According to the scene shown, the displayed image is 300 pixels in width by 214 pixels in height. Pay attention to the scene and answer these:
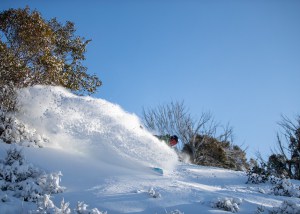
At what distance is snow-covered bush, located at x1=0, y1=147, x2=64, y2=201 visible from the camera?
13.8 ft

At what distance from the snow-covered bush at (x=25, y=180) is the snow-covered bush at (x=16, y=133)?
2.02 meters

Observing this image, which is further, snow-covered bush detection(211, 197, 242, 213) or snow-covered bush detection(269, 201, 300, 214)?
snow-covered bush detection(211, 197, 242, 213)

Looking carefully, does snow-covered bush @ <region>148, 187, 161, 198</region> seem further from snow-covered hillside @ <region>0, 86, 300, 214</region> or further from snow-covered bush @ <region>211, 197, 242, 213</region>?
snow-covered bush @ <region>211, 197, 242, 213</region>

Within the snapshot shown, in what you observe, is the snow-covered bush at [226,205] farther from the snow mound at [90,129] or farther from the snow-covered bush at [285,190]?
the snow mound at [90,129]

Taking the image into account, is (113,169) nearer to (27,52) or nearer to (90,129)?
(90,129)

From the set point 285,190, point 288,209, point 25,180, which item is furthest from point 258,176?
point 25,180

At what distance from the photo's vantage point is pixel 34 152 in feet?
20.9

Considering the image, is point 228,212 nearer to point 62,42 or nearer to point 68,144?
point 68,144

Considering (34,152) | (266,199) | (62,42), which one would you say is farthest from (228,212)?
(62,42)

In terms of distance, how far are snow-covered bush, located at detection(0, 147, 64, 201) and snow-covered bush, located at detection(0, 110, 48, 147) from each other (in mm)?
2024

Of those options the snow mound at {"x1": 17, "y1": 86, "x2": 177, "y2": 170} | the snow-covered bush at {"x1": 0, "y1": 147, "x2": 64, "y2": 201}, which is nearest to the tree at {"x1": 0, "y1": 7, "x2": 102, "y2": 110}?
the snow mound at {"x1": 17, "y1": 86, "x2": 177, "y2": 170}

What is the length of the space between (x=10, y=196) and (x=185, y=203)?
2712mm

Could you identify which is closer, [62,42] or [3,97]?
[3,97]

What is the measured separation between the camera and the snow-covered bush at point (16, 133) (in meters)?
6.94
